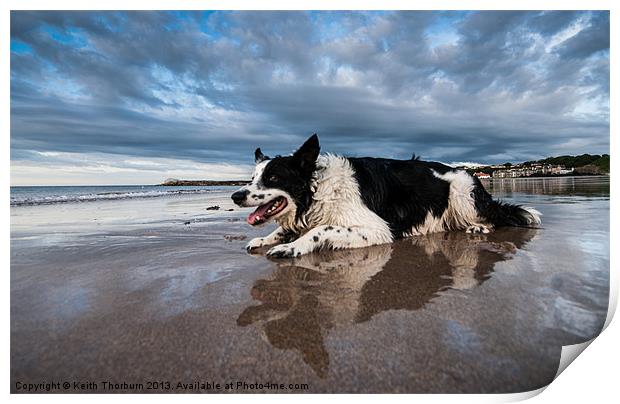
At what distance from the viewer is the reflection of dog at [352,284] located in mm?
1614

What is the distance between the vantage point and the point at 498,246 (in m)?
3.59

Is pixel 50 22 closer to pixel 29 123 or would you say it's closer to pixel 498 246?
pixel 29 123

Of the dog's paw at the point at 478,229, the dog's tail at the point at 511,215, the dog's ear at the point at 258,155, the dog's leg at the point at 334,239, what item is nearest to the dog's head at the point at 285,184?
the dog's leg at the point at 334,239

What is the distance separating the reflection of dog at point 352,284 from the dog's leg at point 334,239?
123 mm

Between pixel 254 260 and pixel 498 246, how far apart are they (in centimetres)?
255

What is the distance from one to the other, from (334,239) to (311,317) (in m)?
1.97

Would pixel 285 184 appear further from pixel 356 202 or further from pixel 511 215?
pixel 511 215

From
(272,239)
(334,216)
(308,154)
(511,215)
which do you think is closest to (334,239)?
(334,216)

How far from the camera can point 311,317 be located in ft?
5.69

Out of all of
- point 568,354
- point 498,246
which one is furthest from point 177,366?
point 498,246

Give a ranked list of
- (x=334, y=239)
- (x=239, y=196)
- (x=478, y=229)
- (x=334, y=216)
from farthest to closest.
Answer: (x=478, y=229), (x=334, y=216), (x=239, y=196), (x=334, y=239)

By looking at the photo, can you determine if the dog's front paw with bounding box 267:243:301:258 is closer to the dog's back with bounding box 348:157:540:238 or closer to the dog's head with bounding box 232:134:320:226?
the dog's head with bounding box 232:134:320:226

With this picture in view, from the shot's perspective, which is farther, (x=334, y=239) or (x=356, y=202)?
(x=356, y=202)
